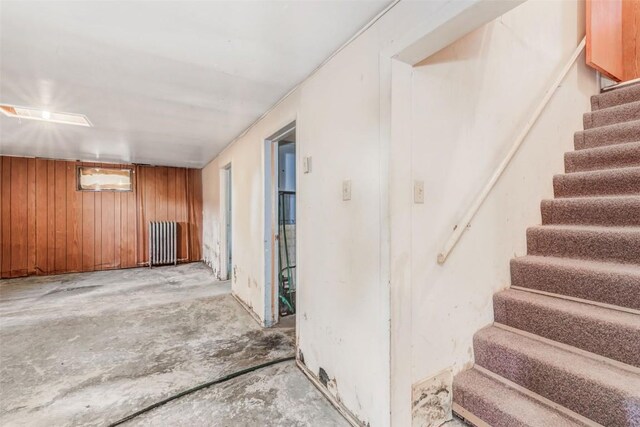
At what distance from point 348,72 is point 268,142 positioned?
143 centimetres

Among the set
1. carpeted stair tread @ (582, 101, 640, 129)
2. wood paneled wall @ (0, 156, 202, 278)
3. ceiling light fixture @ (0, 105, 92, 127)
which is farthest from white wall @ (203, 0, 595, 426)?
wood paneled wall @ (0, 156, 202, 278)

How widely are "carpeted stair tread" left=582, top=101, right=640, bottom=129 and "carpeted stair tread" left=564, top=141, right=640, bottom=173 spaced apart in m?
0.34

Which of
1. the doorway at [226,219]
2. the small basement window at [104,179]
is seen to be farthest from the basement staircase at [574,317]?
the small basement window at [104,179]

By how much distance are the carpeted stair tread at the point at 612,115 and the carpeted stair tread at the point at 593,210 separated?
872 millimetres

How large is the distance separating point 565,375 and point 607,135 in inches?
75.7

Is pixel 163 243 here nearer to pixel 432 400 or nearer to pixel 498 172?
pixel 432 400

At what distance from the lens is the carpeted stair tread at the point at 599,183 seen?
1782 mm

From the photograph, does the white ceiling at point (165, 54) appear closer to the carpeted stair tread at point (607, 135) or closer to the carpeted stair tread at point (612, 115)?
the carpeted stair tread at point (607, 135)

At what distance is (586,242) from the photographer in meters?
1.72

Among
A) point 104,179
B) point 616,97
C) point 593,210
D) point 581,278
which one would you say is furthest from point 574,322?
point 104,179

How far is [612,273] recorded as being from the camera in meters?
1.47

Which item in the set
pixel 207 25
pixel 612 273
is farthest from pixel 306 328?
pixel 207 25

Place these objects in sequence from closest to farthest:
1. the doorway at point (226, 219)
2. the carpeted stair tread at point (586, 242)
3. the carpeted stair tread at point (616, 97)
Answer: the carpeted stair tread at point (586, 242), the carpeted stair tread at point (616, 97), the doorway at point (226, 219)

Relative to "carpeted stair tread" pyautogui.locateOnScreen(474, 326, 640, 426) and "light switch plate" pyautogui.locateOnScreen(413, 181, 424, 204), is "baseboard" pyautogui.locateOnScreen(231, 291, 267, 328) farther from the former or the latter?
"light switch plate" pyautogui.locateOnScreen(413, 181, 424, 204)
